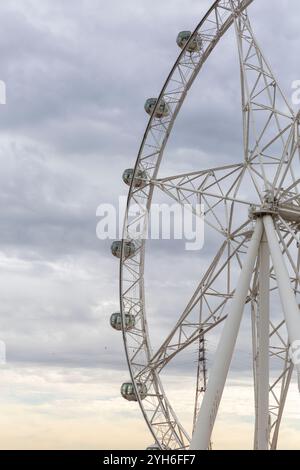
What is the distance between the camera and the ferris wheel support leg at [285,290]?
74.2ft

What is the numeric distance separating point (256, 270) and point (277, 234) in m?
2.36

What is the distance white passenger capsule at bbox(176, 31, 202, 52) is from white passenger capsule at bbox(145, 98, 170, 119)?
2571 millimetres

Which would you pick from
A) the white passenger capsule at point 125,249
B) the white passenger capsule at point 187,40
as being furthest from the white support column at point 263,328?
the white passenger capsule at point 187,40

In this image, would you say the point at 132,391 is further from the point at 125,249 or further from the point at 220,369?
the point at 220,369

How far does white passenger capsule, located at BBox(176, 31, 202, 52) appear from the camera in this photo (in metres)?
33.8

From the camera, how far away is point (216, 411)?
24188mm

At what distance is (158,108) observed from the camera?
3422 centimetres

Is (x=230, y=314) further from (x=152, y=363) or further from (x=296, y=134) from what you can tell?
(x=152, y=363)

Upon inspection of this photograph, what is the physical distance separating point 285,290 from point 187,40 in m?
15.1

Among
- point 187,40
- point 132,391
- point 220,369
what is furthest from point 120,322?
point 187,40
